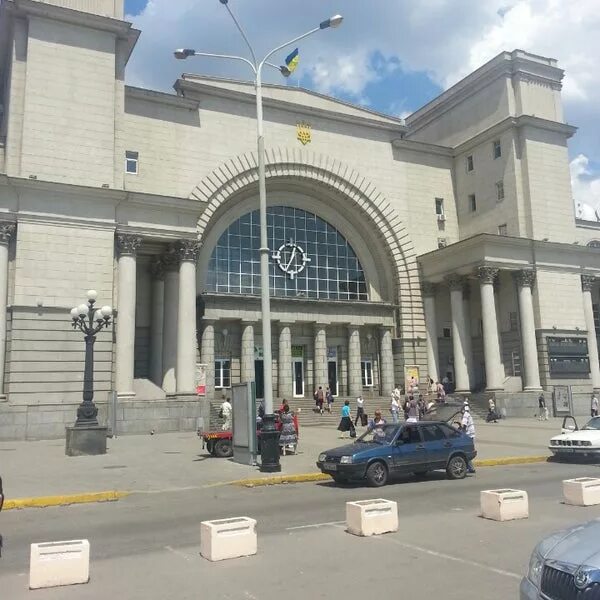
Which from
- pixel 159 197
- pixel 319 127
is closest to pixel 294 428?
pixel 159 197

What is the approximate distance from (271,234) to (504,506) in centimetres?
3338

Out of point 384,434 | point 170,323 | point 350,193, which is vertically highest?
point 350,193

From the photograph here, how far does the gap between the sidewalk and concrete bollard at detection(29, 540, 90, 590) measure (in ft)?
23.3

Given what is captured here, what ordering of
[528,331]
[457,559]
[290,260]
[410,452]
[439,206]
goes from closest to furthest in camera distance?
[457,559] < [410,452] < [528,331] < [290,260] < [439,206]

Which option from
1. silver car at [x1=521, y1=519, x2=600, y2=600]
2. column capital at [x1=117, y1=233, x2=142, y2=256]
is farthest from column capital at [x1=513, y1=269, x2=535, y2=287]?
silver car at [x1=521, y1=519, x2=600, y2=600]

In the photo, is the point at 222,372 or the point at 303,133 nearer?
the point at 222,372

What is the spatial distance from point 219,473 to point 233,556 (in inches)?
360

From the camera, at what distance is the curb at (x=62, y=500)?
12.9 m

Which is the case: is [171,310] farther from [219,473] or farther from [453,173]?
[453,173]

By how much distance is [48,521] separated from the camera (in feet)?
38.0

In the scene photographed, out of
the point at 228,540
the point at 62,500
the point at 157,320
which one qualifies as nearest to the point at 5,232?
the point at 157,320

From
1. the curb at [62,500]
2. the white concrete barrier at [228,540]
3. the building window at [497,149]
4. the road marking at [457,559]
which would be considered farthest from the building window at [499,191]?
the white concrete barrier at [228,540]

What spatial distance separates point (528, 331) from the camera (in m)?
41.2

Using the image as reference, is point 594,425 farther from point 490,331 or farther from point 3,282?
point 3,282
